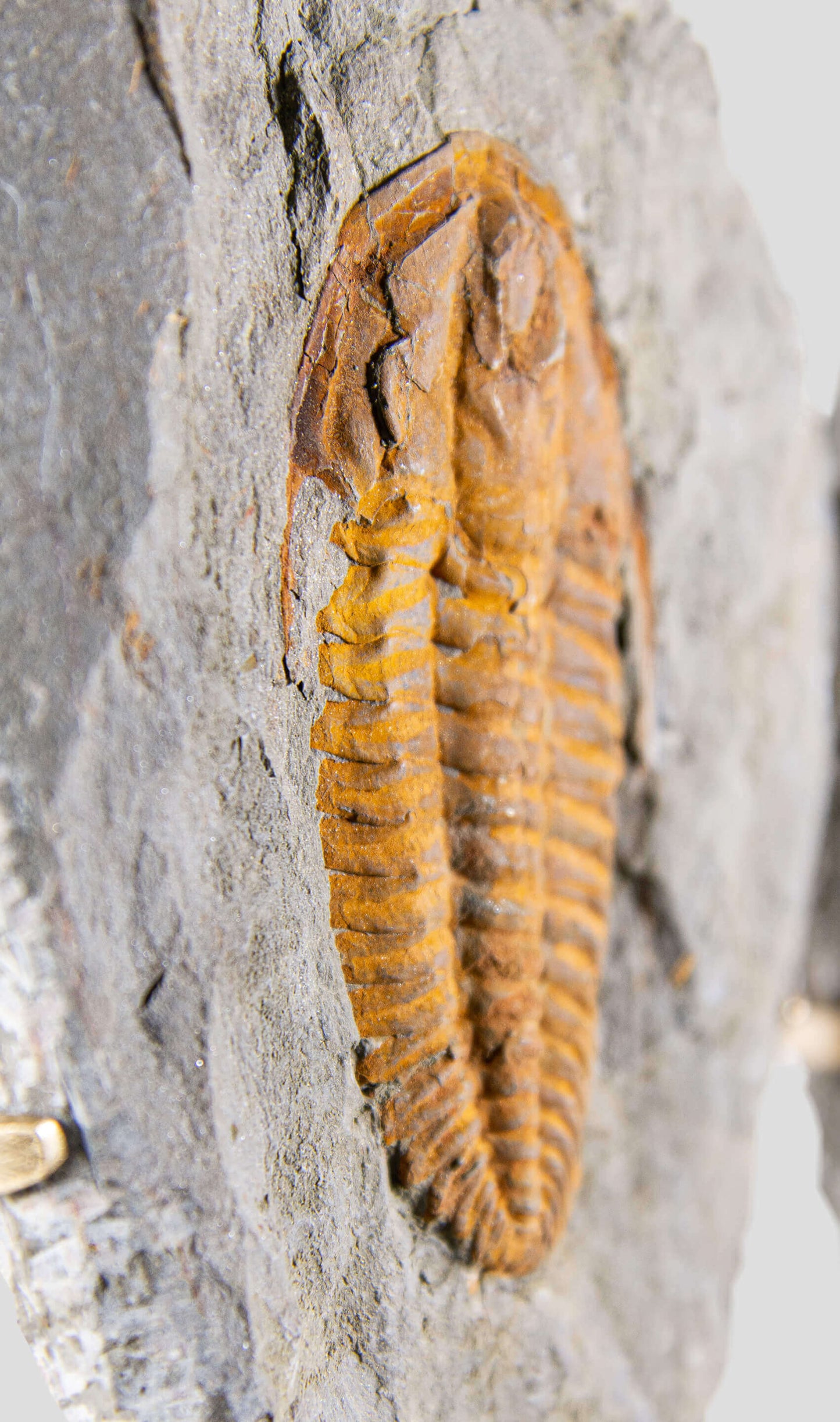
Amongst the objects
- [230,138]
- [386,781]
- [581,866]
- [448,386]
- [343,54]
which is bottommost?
[581,866]

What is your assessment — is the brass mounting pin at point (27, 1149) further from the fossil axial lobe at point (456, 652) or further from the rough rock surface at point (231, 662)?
the fossil axial lobe at point (456, 652)

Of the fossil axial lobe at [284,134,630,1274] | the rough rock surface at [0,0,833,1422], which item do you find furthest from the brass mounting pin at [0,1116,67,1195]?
the fossil axial lobe at [284,134,630,1274]

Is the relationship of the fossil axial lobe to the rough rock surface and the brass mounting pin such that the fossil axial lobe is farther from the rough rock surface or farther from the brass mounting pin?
the brass mounting pin

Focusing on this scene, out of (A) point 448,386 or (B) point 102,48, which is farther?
(A) point 448,386

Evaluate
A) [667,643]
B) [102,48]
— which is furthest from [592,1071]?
[102,48]

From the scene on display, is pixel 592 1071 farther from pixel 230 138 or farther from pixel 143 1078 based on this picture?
pixel 230 138

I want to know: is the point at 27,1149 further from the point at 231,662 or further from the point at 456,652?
the point at 456,652

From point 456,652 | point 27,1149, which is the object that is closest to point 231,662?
point 456,652
